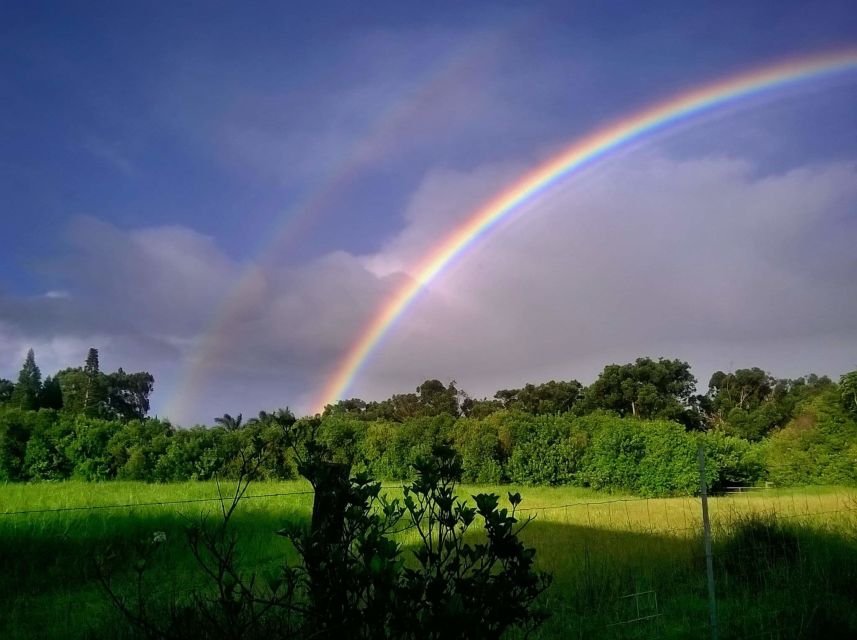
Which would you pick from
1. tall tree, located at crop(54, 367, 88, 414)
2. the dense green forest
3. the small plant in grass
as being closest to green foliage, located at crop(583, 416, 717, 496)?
the dense green forest

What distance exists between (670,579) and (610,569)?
64 centimetres

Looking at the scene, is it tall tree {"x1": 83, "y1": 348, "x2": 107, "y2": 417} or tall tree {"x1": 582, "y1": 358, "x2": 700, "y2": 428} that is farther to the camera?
tall tree {"x1": 83, "y1": 348, "x2": 107, "y2": 417}

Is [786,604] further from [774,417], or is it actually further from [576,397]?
[576,397]

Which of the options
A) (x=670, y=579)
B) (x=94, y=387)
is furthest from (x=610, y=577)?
(x=94, y=387)

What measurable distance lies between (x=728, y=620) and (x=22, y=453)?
2212 cm

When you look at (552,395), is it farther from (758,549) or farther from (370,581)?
(370,581)

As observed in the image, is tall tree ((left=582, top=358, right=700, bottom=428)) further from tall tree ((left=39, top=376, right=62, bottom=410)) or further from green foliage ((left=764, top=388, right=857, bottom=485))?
tall tree ((left=39, top=376, right=62, bottom=410))

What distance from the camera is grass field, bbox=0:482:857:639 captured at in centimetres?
487

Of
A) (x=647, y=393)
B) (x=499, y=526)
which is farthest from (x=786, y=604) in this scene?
(x=647, y=393)

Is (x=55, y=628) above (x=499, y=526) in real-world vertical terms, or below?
below

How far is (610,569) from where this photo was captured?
6.36 metres

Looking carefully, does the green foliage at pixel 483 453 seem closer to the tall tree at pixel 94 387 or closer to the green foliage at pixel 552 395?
the green foliage at pixel 552 395

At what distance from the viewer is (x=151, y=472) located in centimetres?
1995

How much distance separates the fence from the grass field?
0.02 metres
